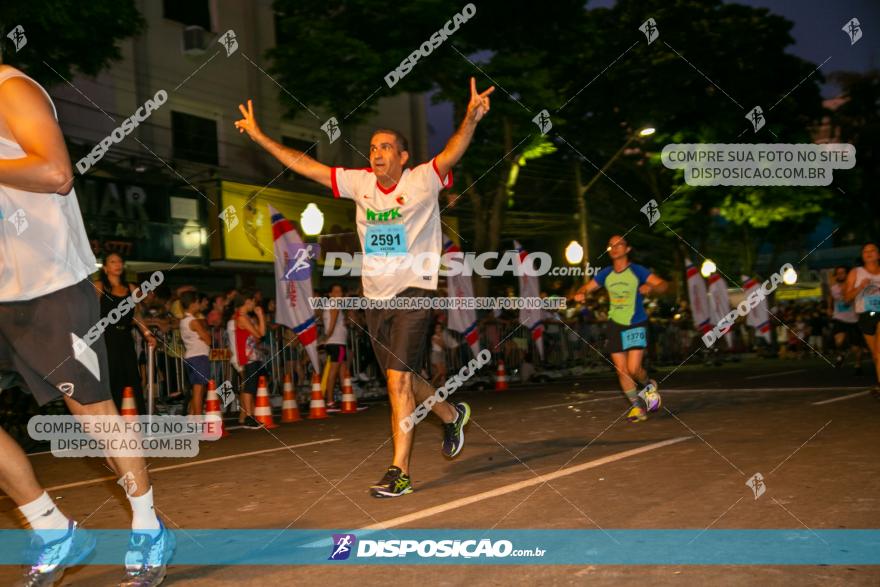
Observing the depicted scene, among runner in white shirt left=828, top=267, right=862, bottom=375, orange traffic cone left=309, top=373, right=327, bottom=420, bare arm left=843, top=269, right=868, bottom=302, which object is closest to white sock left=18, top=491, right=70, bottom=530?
orange traffic cone left=309, top=373, right=327, bottom=420

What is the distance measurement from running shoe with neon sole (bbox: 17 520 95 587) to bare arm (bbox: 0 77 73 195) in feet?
4.37

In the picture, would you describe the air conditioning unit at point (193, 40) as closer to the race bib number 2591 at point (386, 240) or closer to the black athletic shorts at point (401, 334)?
the race bib number 2591 at point (386, 240)

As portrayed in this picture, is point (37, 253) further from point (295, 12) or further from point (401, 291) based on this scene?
point (295, 12)

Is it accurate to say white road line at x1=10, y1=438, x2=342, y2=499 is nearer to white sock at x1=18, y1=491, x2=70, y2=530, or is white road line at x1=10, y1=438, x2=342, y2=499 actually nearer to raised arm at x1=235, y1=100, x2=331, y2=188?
raised arm at x1=235, y1=100, x2=331, y2=188

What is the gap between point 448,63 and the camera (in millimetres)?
19141

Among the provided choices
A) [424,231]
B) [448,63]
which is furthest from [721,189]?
[424,231]

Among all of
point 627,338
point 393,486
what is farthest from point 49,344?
point 627,338

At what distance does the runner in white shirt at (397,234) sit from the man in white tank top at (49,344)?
2.24 metres

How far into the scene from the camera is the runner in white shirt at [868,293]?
11039mm

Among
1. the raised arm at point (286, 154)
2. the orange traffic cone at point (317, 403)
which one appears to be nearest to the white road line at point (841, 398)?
the orange traffic cone at point (317, 403)

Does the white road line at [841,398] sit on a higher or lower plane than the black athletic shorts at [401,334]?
lower

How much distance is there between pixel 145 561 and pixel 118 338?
5.64 meters

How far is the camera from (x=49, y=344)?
343 centimetres

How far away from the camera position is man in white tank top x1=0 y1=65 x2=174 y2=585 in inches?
135
